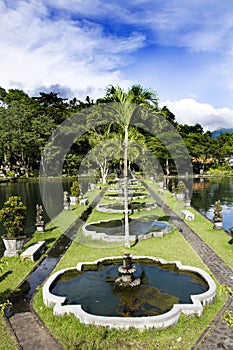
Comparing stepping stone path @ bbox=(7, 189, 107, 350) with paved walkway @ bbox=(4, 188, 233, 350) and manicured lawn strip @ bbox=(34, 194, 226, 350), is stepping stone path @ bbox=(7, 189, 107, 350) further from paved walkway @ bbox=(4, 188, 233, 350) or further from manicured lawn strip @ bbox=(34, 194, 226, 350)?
manicured lawn strip @ bbox=(34, 194, 226, 350)

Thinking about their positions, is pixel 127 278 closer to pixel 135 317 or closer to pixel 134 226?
pixel 135 317

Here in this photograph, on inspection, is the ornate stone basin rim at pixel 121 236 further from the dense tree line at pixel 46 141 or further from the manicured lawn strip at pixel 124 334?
the dense tree line at pixel 46 141

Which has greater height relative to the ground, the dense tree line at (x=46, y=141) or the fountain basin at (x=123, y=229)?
the dense tree line at (x=46, y=141)

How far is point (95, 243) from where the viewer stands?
15219 mm

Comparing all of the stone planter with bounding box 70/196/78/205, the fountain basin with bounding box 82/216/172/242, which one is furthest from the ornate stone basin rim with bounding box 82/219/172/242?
the stone planter with bounding box 70/196/78/205

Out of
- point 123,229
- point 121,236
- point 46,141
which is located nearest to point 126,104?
point 121,236

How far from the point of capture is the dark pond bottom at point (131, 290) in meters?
8.64

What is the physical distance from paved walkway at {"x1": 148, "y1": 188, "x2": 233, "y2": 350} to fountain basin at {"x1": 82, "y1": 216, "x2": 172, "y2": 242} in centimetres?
116

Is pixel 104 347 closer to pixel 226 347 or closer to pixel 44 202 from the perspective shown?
pixel 226 347

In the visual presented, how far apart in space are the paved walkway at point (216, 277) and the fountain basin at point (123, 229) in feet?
3.82

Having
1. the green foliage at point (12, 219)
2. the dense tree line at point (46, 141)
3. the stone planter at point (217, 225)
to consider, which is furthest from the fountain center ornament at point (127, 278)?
the dense tree line at point (46, 141)

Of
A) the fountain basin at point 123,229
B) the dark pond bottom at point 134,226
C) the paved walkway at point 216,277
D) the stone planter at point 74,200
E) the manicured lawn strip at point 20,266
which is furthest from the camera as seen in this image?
the stone planter at point 74,200

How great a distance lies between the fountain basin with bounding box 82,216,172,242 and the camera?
15580mm

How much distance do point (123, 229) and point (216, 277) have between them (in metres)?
7.87
